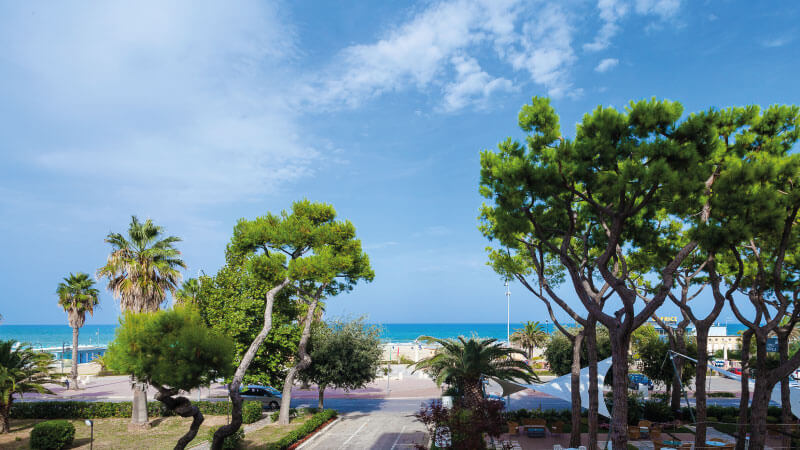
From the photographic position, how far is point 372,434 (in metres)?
22.8

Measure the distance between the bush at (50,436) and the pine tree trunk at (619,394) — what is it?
21.1 meters

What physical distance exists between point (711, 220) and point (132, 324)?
16.6 metres

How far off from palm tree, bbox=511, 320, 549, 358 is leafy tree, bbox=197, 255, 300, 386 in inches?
1288

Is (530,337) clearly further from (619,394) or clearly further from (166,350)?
(166,350)

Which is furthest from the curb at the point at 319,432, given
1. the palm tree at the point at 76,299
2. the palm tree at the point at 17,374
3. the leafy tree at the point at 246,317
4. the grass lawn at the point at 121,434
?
the palm tree at the point at 76,299

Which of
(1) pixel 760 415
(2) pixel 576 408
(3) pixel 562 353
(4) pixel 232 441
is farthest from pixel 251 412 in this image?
(1) pixel 760 415

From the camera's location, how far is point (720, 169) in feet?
46.1

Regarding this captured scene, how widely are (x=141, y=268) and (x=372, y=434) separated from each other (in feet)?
46.4

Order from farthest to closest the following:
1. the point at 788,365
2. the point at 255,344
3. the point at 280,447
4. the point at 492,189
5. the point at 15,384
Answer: the point at 15,384 → the point at 255,344 → the point at 280,447 → the point at 492,189 → the point at 788,365

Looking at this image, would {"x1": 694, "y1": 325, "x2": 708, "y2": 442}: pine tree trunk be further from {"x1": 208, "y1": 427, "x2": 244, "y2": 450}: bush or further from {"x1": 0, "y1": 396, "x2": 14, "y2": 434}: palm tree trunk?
{"x1": 0, "y1": 396, "x2": 14, "y2": 434}: palm tree trunk

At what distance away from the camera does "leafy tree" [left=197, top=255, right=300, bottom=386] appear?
24.1 m

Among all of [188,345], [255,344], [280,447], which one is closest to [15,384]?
[255,344]

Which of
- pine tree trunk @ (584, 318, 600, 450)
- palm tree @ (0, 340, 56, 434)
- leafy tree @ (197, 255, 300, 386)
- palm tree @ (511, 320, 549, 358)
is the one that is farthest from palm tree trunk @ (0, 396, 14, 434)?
palm tree @ (511, 320, 549, 358)

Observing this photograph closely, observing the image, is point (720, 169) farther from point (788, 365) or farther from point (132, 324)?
point (132, 324)
